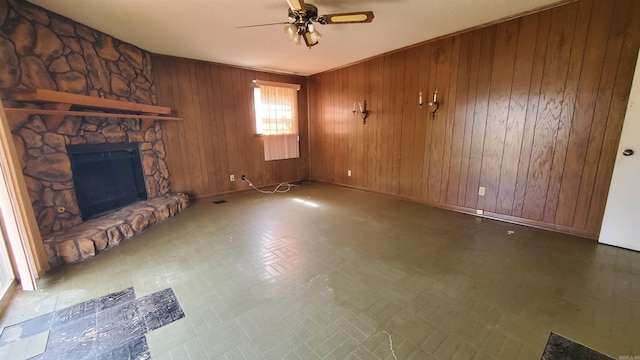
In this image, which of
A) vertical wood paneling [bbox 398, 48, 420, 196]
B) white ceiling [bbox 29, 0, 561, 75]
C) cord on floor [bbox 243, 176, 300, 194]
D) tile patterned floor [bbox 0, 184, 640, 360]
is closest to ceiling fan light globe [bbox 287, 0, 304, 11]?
white ceiling [bbox 29, 0, 561, 75]

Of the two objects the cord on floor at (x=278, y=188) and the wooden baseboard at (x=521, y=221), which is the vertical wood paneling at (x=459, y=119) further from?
the cord on floor at (x=278, y=188)

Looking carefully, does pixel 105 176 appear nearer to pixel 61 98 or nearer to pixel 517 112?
pixel 61 98

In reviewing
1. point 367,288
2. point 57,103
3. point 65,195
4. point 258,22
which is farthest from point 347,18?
point 65,195

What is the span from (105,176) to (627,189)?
581 cm

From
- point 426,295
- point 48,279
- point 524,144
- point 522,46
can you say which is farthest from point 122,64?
point 524,144

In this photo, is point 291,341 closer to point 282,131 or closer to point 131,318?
point 131,318

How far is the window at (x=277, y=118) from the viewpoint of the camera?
16.9 ft

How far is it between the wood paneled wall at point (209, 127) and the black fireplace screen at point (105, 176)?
62cm

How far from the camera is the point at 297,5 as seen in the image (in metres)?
2.13

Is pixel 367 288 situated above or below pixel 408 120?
below

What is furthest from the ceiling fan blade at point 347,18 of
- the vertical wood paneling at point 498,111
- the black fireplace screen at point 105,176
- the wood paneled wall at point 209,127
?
the black fireplace screen at point 105,176

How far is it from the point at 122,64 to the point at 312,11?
9.46 ft

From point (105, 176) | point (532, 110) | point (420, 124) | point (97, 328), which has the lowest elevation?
point (97, 328)

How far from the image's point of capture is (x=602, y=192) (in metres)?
2.65
